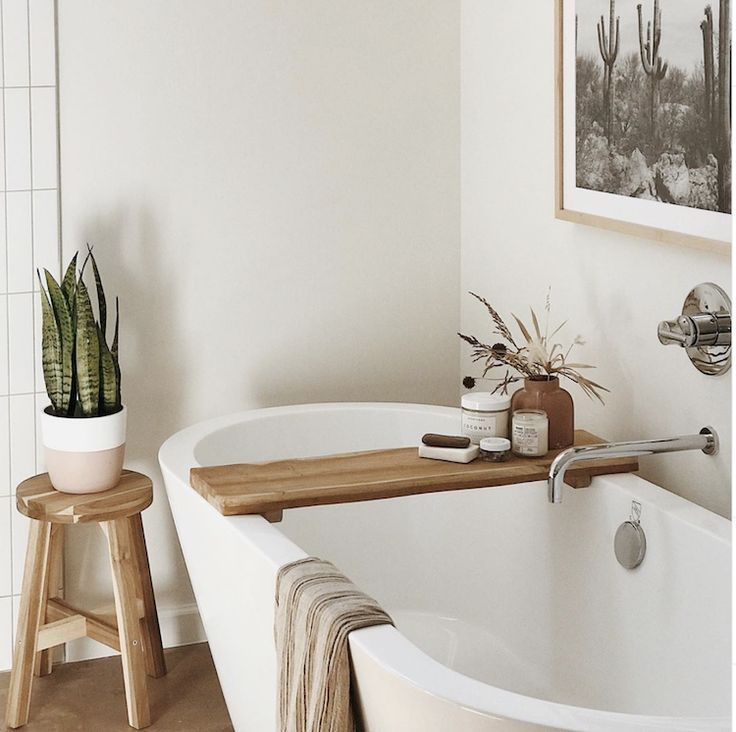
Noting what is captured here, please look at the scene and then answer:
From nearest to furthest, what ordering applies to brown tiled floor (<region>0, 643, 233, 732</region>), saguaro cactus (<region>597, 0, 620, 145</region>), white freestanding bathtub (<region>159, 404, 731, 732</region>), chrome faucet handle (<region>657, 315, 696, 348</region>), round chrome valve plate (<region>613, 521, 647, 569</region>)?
white freestanding bathtub (<region>159, 404, 731, 732</region>)
chrome faucet handle (<region>657, 315, 696, 348</region>)
round chrome valve plate (<region>613, 521, 647, 569</region>)
saguaro cactus (<region>597, 0, 620, 145</region>)
brown tiled floor (<region>0, 643, 233, 732</region>)

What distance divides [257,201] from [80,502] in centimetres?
91

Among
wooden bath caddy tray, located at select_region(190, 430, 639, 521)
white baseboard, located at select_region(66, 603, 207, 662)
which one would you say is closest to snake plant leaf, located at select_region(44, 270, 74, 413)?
wooden bath caddy tray, located at select_region(190, 430, 639, 521)

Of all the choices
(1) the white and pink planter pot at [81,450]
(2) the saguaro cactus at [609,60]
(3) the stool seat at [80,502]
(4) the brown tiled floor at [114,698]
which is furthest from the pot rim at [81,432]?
(2) the saguaro cactus at [609,60]

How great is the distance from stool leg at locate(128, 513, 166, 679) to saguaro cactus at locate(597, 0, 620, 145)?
138 cm

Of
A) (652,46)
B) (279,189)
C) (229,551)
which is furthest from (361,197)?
(229,551)

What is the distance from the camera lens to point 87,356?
8.11ft

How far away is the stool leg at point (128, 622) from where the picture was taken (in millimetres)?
2457

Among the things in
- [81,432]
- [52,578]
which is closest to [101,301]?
[81,432]

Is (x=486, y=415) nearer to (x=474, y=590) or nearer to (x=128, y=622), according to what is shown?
(x=474, y=590)

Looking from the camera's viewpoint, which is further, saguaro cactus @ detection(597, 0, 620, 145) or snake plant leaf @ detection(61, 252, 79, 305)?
snake plant leaf @ detection(61, 252, 79, 305)

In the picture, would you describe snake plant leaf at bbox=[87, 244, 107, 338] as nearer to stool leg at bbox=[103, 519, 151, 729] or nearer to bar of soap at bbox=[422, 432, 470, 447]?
stool leg at bbox=[103, 519, 151, 729]

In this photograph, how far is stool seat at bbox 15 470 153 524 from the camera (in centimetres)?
241

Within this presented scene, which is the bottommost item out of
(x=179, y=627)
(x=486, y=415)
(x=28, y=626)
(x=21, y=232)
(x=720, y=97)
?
(x=179, y=627)

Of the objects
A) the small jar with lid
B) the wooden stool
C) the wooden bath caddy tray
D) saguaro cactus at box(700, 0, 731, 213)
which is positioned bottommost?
the wooden stool
